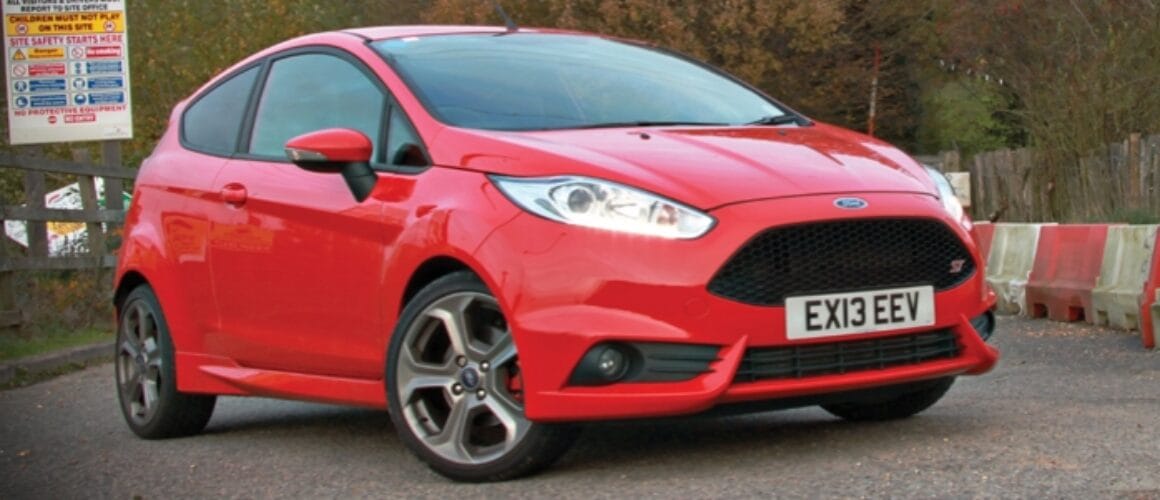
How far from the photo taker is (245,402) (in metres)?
9.01

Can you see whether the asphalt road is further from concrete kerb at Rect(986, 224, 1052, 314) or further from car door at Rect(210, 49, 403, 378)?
concrete kerb at Rect(986, 224, 1052, 314)

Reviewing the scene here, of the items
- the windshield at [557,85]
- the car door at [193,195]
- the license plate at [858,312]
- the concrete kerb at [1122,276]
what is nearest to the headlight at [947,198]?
the license plate at [858,312]

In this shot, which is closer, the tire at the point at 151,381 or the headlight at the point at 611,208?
the headlight at the point at 611,208

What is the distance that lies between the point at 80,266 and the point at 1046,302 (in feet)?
24.3

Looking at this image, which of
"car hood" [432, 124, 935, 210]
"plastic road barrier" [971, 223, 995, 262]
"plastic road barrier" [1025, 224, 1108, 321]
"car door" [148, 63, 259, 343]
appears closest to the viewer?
"car hood" [432, 124, 935, 210]

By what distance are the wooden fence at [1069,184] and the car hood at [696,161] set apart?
8394 mm

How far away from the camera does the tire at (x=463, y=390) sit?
5.46m

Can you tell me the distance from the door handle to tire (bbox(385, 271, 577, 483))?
4.09 ft

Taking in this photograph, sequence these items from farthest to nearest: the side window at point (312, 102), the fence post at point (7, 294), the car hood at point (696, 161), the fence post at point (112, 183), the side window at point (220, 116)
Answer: the fence post at point (112, 183)
the fence post at point (7, 294)
the side window at point (220, 116)
the side window at point (312, 102)
the car hood at point (696, 161)

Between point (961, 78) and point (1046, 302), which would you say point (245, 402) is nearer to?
point (1046, 302)

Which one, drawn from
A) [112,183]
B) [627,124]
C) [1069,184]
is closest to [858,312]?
[627,124]

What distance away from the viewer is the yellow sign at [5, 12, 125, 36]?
15656 millimetres

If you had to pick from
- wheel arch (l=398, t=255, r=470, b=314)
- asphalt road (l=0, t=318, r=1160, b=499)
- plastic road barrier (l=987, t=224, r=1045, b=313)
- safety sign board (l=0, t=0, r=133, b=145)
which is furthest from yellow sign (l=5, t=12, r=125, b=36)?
wheel arch (l=398, t=255, r=470, b=314)

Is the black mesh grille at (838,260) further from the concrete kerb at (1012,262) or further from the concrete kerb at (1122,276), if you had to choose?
the concrete kerb at (1012,262)
